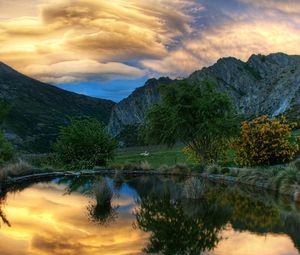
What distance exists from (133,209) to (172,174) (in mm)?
17560

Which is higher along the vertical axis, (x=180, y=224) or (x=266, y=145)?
(x=266, y=145)

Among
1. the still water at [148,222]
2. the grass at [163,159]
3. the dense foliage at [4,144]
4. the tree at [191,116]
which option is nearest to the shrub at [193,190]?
the still water at [148,222]

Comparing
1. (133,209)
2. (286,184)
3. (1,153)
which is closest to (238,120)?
(286,184)

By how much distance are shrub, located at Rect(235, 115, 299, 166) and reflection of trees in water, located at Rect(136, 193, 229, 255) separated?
540 inches

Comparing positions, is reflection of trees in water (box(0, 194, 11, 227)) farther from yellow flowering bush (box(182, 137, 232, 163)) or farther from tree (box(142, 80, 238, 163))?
yellow flowering bush (box(182, 137, 232, 163))

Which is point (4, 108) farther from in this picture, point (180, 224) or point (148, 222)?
point (180, 224)

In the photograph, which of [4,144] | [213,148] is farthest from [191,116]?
[4,144]

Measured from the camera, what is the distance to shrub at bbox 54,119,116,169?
151 feet

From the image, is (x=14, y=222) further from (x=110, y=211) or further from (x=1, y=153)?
(x=1, y=153)

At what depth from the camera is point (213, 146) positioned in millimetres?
39750

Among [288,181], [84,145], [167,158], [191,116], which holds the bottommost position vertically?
Answer: [288,181]

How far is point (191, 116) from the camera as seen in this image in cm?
3616

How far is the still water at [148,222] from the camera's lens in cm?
1305

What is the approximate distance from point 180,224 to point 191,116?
67.5 feet
